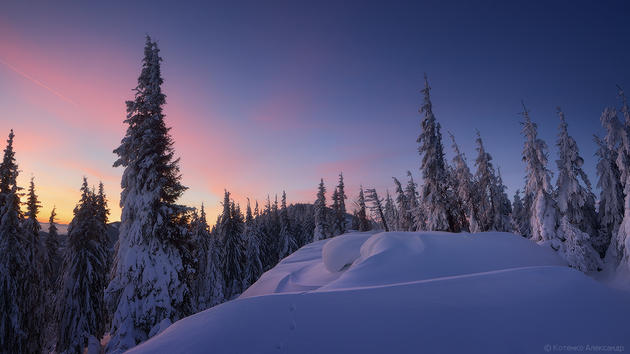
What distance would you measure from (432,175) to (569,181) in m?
12.3

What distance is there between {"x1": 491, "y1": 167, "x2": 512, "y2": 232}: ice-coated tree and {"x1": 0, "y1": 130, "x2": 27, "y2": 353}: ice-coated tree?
3832 centimetres

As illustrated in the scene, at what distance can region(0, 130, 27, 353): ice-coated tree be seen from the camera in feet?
48.5

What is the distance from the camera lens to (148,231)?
1157cm

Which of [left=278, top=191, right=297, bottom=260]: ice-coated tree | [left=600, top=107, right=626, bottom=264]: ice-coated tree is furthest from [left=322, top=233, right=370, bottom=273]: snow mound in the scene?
[left=278, top=191, right=297, bottom=260]: ice-coated tree

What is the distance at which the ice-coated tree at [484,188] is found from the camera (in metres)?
27.2

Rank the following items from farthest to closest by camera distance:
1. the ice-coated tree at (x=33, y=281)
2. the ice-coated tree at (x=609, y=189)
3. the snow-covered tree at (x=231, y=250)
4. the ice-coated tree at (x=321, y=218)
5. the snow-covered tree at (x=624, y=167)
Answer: the ice-coated tree at (x=321, y=218)
the snow-covered tree at (x=231, y=250)
the ice-coated tree at (x=609, y=189)
the snow-covered tree at (x=624, y=167)
the ice-coated tree at (x=33, y=281)

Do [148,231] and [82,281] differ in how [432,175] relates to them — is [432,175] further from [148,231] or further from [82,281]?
[82,281]

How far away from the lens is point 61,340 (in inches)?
684

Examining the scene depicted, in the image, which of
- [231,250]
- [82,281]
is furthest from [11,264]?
[231,250]

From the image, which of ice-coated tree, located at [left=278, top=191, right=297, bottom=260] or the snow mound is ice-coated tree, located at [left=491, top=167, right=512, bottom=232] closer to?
the snow mound

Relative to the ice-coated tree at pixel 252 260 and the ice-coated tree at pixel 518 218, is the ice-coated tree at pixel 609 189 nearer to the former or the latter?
the ice-coated tree at pixel 518 218

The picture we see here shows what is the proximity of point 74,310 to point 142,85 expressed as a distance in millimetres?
16298

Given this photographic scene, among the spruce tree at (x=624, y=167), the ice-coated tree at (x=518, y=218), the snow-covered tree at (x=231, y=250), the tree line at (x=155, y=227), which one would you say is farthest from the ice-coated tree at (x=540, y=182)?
the snow-covered tree at (x=231, y=250)

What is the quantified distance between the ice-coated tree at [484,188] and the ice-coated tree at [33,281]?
36.4m
